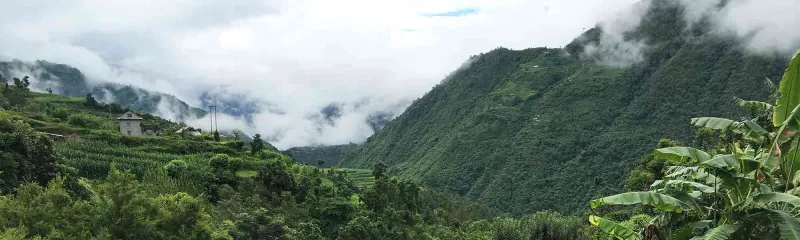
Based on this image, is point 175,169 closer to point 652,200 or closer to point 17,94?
point 652,200

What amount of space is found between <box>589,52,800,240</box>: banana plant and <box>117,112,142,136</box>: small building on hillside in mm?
43932

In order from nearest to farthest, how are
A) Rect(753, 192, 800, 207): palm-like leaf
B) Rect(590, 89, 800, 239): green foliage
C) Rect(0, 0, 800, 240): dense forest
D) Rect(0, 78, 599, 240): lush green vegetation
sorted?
Rect(753, 192, 800, 207): palm-like leaf, Rect(590, 89, 800, 239): green foliage, Rect(0, 0, 800, 240): dense forest, Rect(0, 78, 599, 240): lush green vegetation

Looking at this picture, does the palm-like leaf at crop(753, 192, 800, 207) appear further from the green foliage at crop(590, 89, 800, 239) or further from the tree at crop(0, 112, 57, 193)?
the tree at crop(0, 112, 57, 193)

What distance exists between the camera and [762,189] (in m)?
6.15

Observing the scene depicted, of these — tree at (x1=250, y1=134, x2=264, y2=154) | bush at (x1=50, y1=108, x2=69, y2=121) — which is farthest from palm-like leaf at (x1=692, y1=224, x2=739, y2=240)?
bush at (x1=50, y1=108, x2=69, y2=121)

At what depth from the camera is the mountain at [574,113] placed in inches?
2867

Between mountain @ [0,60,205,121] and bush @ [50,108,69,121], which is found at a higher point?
mountain @ [0,60,205,121]

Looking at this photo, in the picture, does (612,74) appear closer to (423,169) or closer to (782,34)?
(782,34)

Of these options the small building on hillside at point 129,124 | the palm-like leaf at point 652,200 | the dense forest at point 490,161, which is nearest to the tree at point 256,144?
the dense forest at point 490,161

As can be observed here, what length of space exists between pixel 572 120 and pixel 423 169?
26070 millimetres

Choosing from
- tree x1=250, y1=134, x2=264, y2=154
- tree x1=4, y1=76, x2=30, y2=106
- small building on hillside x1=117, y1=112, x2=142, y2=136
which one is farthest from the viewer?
tree x1=4, y1=76, x2=30, y2=106

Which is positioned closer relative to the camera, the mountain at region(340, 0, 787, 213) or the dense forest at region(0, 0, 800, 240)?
the dense forest at region(0, 0, 800, 240)

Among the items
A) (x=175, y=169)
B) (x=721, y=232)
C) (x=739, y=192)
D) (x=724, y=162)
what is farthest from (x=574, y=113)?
(x=721, y=232)

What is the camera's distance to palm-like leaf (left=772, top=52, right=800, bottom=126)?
6.47 metres
